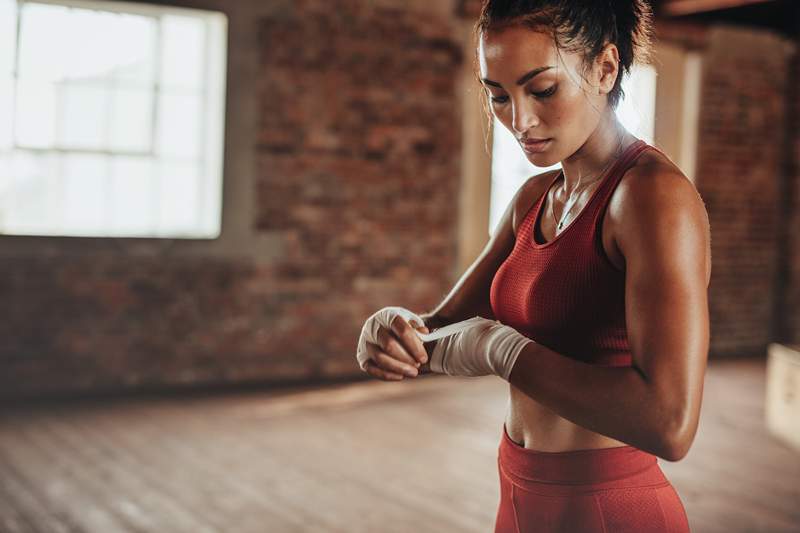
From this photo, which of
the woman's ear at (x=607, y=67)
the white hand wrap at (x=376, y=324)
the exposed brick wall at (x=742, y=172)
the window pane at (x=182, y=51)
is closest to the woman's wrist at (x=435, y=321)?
the white hand wrap at (x=376, y=324)

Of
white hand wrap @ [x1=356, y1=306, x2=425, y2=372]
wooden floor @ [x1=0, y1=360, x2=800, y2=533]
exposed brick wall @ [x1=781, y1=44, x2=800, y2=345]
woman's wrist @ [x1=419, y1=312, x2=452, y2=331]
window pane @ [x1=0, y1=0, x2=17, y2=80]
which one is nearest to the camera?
white hand wrap @ [x1=356, y1=306, x2=425, y2=372]

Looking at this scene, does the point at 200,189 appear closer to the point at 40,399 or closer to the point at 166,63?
the point at 166,63

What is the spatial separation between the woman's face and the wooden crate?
1.22m

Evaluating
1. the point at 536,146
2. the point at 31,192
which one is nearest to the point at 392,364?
the point at 536,146

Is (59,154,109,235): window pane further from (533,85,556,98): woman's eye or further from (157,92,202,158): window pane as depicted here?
(533,85,556,98): woman's eye

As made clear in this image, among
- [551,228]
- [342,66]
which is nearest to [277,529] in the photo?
[551,228]

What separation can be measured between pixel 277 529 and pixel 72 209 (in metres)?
2.61

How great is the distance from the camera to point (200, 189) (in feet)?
17.5

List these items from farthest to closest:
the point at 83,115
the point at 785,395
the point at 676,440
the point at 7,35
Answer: the point at 83,115 < the point at 7,35 < the point at 785,395 < the point at 676,440

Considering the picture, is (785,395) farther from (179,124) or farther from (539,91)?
(179,124)

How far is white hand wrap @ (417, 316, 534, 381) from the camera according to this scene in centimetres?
113

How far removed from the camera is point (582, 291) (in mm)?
1140

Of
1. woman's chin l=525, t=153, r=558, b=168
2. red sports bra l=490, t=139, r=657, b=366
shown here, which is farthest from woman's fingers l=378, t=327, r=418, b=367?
woman's chin l=525, t=153, r=558, b=168

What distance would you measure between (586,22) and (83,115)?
434cm
